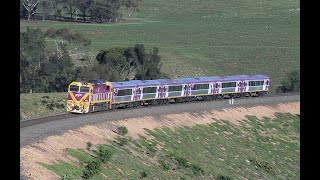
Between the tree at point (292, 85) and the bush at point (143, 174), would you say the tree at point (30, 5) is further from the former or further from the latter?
the bush at point (143, 174)

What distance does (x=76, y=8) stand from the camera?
173 meters

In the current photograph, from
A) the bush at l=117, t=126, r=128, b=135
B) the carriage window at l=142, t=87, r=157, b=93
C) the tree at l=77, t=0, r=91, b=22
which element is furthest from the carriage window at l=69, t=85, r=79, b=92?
the tree at l=77, t=0, r=91, b=22

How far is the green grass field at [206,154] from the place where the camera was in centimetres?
3553

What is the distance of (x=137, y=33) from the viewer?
5969 inches

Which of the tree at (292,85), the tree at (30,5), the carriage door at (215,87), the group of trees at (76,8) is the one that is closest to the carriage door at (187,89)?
the carriage door at (215,87)

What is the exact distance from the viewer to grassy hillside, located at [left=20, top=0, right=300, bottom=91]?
128375mm

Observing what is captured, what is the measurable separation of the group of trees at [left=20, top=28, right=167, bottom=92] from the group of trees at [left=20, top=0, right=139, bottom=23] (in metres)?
61.5

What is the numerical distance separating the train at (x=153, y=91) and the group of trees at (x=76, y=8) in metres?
85.5

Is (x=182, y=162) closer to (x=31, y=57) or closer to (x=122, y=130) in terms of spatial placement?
(x=122, y=130)

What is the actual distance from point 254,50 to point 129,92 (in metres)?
90.4

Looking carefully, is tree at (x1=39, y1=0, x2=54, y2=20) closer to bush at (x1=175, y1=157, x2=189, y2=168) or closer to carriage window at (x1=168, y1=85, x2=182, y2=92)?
carriage window at (x1=168, y1=85, x2=182, y2=92)

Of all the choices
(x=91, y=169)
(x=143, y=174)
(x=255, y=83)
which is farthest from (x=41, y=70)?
(x=91, y=169)

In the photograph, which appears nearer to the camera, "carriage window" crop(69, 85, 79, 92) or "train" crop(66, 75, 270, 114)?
"train" crop(66, 75, 270, 114)
